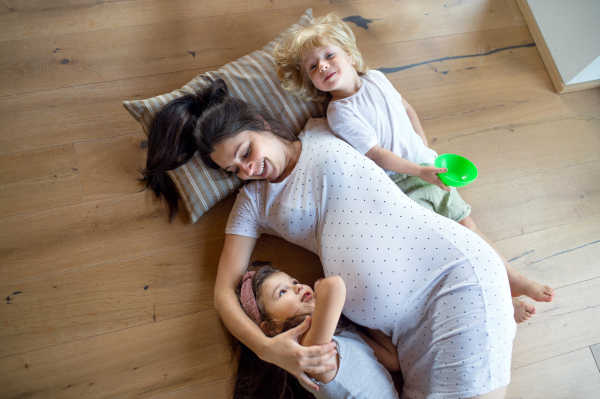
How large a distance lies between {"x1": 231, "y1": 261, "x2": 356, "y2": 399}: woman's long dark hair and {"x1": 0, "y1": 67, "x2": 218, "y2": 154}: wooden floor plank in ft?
3.13

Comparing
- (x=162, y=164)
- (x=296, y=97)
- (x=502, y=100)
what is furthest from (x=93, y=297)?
(x=502, y=100)

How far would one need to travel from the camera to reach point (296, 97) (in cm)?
144

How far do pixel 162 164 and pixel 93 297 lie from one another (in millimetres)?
610

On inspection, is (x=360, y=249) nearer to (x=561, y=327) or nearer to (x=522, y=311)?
(x=522, y=311)

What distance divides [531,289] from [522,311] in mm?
87

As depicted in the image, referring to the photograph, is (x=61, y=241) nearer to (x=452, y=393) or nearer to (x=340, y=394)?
(x=340, y=394)

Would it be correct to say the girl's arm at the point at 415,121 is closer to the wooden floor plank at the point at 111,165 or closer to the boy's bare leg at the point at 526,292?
the boy's bare leg at the point at 526,292

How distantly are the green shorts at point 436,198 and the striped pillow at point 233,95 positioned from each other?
0.48 metres

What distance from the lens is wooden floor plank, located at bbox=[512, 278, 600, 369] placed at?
1.36 meters

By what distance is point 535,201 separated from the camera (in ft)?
5.11

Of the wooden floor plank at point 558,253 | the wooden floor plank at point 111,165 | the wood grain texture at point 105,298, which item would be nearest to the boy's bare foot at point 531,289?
the wooden floor plank at point 558,253

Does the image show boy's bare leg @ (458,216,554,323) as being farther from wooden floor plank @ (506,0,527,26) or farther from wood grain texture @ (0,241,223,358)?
wooden floor plank @ (506,0,527,26)

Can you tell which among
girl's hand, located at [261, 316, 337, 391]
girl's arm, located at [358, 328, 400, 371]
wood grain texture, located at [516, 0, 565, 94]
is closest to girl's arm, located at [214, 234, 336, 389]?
girl's hand, located at [261, 316, 337, 391]

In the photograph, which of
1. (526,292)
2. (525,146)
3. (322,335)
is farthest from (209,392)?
(525,146)
